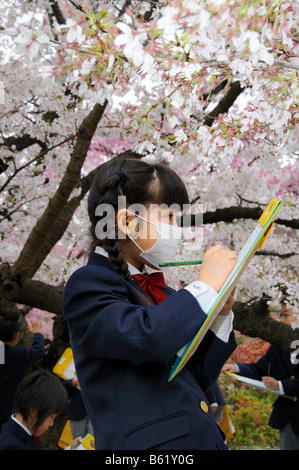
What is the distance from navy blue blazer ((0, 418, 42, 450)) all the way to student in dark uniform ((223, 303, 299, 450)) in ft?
6.36

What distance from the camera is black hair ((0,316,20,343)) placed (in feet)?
12.4

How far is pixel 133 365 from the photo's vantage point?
1.33m

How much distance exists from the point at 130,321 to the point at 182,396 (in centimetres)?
31

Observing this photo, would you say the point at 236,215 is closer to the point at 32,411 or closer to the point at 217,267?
the point at 32,411

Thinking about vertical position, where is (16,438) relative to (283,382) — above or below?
above

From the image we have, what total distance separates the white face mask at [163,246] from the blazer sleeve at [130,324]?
284 mm

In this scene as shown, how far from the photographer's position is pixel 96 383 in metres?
1.33

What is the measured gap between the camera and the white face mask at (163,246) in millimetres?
1582

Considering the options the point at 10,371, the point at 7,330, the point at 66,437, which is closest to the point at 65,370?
the point at 10,371

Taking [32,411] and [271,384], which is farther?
[271,384]

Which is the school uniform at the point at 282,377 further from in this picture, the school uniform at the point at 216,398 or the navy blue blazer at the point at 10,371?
the navy blue blazer at the point at 10,371

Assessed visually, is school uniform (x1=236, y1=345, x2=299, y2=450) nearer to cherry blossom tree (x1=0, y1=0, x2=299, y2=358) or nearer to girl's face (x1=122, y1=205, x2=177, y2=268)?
cherry blossom tree (x1=0, y1=0, x2=299, y2=358)

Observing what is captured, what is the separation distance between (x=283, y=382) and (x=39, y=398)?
2.05 m

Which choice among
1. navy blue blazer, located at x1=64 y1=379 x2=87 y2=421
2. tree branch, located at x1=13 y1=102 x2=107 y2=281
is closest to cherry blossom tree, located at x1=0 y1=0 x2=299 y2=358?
tree branch, located at x1=13 y1=102 x2=107 y2=281
